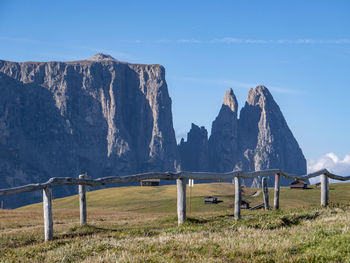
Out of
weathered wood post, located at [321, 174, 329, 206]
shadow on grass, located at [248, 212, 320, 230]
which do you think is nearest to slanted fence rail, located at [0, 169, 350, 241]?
shadow on grass, located at [248, 212, 320, 230]

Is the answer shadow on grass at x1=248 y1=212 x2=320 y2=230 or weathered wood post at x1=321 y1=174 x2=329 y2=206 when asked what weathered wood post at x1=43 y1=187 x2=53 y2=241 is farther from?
weathered wood post at x1=321 y1=174 x2=329 y2=206

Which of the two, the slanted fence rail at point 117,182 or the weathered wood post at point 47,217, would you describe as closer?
the weathered wood post at point 47,217

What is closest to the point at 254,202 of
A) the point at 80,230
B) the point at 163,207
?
the point at 163,207

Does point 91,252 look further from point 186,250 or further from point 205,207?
point 205,207

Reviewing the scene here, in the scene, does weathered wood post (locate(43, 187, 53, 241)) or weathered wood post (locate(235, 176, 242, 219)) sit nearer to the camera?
weathered wood post (locate(43, 187, 53, 241))

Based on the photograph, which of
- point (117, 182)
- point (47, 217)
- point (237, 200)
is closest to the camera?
point (47, 217)

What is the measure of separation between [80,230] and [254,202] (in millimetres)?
51802

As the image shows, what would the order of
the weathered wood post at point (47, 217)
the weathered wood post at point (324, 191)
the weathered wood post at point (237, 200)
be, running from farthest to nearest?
1. the weathered wood post at point (324, 191)
2. the weathered wood post at point (237, 200)
3. the weathered wood post at point (47, 217)

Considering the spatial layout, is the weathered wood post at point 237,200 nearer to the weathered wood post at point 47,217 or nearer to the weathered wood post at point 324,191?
the weathered wood post at point 324,191

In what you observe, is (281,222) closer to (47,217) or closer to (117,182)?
(117,182)

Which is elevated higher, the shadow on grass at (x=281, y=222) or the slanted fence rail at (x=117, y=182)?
the slanted fence rail at (x=117, y=182)

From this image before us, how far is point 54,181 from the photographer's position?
15312 millimetres

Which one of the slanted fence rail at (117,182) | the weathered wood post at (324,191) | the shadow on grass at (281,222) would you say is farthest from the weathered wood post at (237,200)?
the weathered wood post at (324,191)

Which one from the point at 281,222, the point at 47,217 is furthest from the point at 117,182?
the point at 281,222
